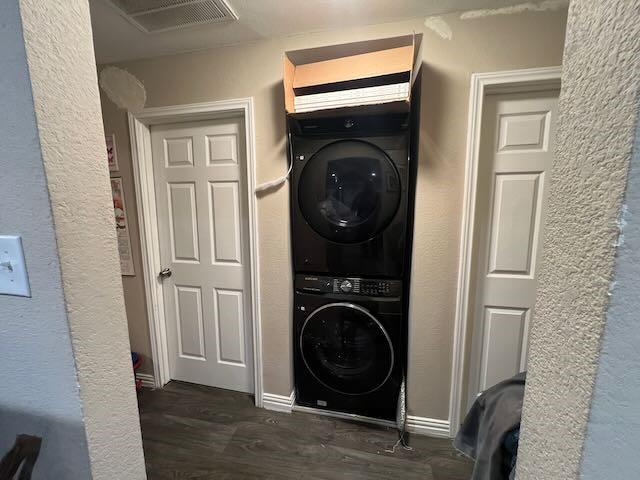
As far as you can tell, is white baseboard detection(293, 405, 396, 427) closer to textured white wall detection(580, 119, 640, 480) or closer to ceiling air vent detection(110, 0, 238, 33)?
textured white wall detection(580, 119, 640, 480)

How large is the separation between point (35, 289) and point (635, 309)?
3.16 feet

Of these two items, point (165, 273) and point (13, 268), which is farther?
point (165, 273)

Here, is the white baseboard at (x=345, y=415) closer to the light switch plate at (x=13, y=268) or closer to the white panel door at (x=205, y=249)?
the white panel door at (x=205, y=249)

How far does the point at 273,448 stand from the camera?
1576 millimetres

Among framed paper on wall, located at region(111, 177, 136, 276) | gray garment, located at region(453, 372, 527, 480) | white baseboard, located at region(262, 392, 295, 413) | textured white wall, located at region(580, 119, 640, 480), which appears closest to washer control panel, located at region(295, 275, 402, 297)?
gray garment, located at region(453, 372, 527, 480)

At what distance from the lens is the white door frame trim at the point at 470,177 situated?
132 centimetres

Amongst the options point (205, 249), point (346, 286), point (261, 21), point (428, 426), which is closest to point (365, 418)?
point (428, 426)

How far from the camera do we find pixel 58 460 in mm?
586

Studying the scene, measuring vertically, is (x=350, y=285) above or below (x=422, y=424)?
above

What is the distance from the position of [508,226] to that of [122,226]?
8.46 feet

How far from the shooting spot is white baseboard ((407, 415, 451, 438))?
1.63 m

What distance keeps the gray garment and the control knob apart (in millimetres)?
786

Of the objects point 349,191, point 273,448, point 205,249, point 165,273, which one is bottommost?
point 273,448

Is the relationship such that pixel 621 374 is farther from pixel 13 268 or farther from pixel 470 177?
pixel 470 177
